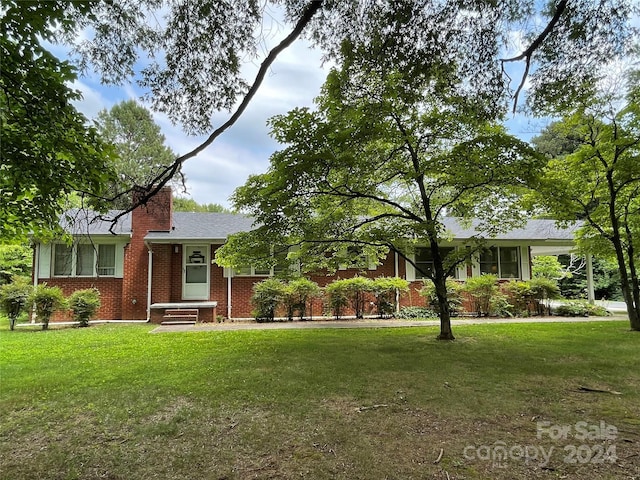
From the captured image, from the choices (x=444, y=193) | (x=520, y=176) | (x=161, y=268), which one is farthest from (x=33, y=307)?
(x=520, y=176)

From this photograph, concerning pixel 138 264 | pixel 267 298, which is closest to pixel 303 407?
pixel 267 298

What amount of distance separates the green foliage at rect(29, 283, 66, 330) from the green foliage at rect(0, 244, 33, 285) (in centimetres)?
882

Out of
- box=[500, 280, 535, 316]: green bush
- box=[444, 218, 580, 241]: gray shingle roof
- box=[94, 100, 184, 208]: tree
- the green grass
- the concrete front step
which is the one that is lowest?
the green grass

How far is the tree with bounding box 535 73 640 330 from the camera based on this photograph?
8.66 metres

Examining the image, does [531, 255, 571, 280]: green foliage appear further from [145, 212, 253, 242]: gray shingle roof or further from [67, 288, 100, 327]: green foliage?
[67, 288, 100, 327]: green foliage

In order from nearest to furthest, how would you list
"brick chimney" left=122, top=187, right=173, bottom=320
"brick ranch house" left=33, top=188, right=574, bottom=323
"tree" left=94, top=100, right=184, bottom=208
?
"brick ranch house" left=33, top=188, right=574, bottom=323 < "brick chimney" left=122, top=187, right=173, bottom=320 < "tree" left=94, top=100, right=184, bottom=208

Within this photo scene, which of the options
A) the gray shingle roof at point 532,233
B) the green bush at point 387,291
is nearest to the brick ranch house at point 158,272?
the gray shingle roof at point 532,233

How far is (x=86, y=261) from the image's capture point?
1312 centimetres

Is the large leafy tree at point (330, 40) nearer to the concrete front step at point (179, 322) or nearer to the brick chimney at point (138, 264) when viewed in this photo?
the concrete front step at point (179, 322)

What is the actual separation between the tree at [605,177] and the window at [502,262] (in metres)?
4.31

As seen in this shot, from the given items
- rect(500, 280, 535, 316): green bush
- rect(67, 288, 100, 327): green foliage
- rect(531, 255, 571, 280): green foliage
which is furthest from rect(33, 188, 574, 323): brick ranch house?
rect(531, 255, 571, 280): green foliage

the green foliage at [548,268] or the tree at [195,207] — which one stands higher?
the tree at [195,207]

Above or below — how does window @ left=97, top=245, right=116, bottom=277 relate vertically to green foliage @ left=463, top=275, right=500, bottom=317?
above

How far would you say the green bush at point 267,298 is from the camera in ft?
39.8
